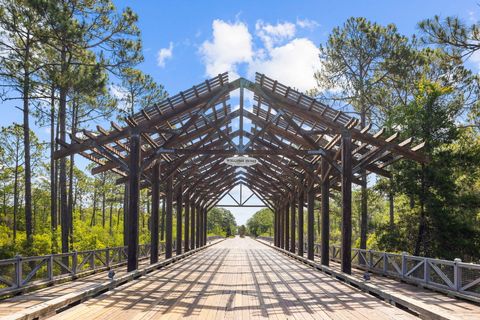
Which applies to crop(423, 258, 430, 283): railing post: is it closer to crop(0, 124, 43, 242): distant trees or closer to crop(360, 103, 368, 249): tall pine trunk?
crop(360, 103, 368, 249): tall pine trunk

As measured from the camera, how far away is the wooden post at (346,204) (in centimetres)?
1580

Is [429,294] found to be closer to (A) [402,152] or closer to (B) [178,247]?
(A) [402,152]

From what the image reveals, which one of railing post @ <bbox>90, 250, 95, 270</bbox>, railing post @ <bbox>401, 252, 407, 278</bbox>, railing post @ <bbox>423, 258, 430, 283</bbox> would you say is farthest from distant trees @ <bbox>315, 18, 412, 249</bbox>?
railing post @ <bbox>90, 250, 95, 270</bbox>

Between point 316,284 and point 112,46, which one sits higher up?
point 112,46

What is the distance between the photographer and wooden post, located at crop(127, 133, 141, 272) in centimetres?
1574

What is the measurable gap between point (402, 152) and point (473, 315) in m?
7.75

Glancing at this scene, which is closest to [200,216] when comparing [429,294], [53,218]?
[53,218]

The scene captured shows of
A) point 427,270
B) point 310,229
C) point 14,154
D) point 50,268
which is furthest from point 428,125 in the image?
point 14,154

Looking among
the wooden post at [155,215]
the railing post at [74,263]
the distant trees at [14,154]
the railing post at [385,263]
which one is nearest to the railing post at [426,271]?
the railing post at [385,263]

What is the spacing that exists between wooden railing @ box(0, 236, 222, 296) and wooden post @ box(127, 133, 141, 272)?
1313 mm

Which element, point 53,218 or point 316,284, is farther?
point 53,218

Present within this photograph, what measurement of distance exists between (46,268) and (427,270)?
999 cm

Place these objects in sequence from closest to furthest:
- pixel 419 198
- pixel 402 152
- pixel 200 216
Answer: pixel 402 152, pixel 419 198, pixel 200 216

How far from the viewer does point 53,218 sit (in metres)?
24.1
